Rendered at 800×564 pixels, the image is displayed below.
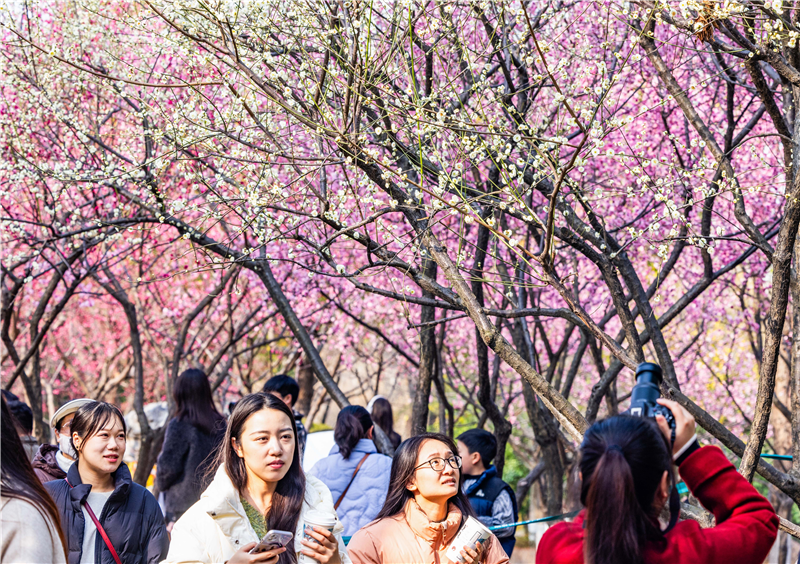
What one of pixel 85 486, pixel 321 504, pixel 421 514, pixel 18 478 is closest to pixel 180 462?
pixel 85 486

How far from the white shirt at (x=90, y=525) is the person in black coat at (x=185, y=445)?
1713 millimetres

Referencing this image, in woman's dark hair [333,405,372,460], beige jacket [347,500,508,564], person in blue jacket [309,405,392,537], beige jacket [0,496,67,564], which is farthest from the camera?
woman's dark hair [333,405,372,460]

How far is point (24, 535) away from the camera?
184 cm

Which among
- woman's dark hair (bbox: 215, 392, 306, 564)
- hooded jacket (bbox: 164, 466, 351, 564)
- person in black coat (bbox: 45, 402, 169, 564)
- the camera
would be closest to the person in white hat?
person in black coat (bbox: 45, 402, 169, 564)

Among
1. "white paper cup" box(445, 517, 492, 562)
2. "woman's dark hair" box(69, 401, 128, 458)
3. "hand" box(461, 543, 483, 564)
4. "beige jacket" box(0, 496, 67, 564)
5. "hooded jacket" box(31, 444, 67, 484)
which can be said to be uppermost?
"woman's dark hair" box(69, 401, 128, 458)

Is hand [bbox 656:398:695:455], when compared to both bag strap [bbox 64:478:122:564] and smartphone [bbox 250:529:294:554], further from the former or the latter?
bag strap [bbox 64:478:122:564]

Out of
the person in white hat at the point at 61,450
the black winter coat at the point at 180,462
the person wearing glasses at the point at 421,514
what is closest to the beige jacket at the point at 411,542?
the person wearing glasses at the point at 421,514

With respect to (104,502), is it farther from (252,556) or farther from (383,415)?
(383,415)

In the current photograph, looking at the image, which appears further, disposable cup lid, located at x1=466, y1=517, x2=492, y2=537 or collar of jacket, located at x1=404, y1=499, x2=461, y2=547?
collar of jacket, located at x1=404, y1=499, x2=461, y2=547

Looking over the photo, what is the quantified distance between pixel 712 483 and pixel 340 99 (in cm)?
336

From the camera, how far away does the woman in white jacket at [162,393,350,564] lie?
8.77ft

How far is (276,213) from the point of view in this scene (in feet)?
18.0

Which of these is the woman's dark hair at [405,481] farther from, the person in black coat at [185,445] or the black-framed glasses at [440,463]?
the person in black coat at [185,445]

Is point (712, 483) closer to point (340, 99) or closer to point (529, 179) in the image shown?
point (340, 99)
